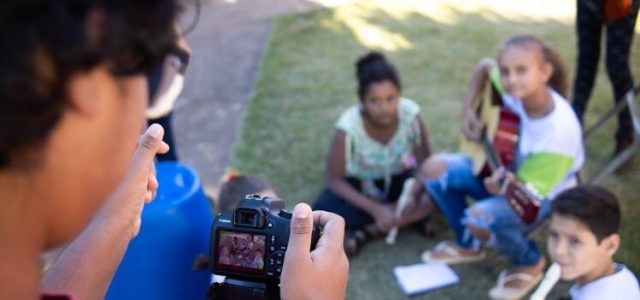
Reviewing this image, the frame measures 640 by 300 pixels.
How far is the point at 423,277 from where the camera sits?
113 inches

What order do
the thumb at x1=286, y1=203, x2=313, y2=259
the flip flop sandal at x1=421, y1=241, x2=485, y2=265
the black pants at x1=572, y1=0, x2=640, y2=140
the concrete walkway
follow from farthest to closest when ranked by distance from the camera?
1. the concrete walkway
2. the black pants at x1=572, y1=0, x2=640, y2=140
3. the flip flop sandal at x1=421, y1=241, x2=485, y2=265
4. the thumb at x1=286, y1=203, x2=313, y2=259

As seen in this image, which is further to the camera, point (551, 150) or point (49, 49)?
point (551, 150)

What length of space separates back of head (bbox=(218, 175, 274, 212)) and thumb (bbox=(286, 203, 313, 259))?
1.32m

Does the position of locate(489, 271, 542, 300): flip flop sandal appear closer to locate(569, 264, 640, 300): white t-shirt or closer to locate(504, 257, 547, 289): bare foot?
locate(504, 257, 547, 289): bare foot

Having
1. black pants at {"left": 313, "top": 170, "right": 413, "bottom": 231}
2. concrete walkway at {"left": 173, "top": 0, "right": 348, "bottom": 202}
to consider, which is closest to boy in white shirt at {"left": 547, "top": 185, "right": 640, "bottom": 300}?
black pants at {"left": 313, "top": 170, "right": 413, "bottom": 231}

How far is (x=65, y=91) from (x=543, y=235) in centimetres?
277

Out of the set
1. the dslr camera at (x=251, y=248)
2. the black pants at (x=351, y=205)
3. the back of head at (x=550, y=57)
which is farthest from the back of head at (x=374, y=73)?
the dslr camera at (x=251, y=248)

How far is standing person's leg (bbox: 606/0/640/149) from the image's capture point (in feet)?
9.97

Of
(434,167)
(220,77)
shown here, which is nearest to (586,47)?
(434,167)

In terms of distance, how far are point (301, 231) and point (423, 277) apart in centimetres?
180

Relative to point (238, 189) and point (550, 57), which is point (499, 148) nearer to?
point (550, 57)

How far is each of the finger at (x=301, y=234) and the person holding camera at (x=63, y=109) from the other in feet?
1.54

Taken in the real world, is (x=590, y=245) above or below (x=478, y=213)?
above

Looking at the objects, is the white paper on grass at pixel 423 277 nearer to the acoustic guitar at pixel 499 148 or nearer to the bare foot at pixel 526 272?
the bare foot at pixel 526 272
